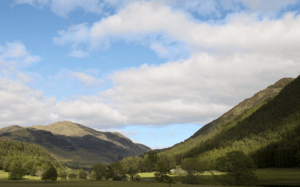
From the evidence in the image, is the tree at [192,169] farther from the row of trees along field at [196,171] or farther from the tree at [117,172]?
the tree at [117,172]

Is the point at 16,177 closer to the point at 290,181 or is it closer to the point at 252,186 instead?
the point at 252,186

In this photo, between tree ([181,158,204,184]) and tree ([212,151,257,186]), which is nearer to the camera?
tree ([212,151,257,186])

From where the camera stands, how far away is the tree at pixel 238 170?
134 meters

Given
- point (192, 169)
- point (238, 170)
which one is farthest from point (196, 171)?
point (238, 170)

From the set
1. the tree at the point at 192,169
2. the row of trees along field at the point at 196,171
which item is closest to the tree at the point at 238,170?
the row of trees along field at the point at 196,171

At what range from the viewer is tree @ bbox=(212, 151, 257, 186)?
134 meters

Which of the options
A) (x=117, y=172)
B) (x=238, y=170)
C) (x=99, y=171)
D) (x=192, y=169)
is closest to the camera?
(x=238, y=170)

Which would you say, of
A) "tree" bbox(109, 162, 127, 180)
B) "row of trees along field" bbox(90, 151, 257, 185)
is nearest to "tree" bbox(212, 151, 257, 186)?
"row of trees along field" bbox(90, 151, 257, 185)

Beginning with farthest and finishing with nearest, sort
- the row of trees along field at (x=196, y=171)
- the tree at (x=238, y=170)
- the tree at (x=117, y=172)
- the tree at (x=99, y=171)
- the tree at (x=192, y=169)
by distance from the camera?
1. the tree at (x=99, y=171)
2. the tree at (x=117, y=172)
3. the tree at (x=192, y=169)
4. the row of trees along field at (x=196, y=171)
5. the tree at (x=238, y=170)

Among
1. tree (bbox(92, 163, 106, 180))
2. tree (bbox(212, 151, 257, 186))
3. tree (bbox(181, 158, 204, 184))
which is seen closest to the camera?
tree (bbox(212, 151, 257, 186))

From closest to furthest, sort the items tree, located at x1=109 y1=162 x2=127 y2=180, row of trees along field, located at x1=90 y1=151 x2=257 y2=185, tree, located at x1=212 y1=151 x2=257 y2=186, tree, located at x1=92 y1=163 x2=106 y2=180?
tree, located at x1=212 y1=151 x2=257 y2=186
row of trees along field, located at x1=90 y1=151 x2=257 y2=185
tree, located at x1=109 y1=162 x2=127 y2=180
tree, located at x1=92 y1=163 x2=106 y2=180

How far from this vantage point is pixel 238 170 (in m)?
137

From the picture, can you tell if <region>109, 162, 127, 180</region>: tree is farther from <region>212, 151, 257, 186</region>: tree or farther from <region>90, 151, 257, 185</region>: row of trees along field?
<region>212, 151, 257, 186</region>: tree

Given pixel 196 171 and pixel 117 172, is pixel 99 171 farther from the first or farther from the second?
pixel 196 171
